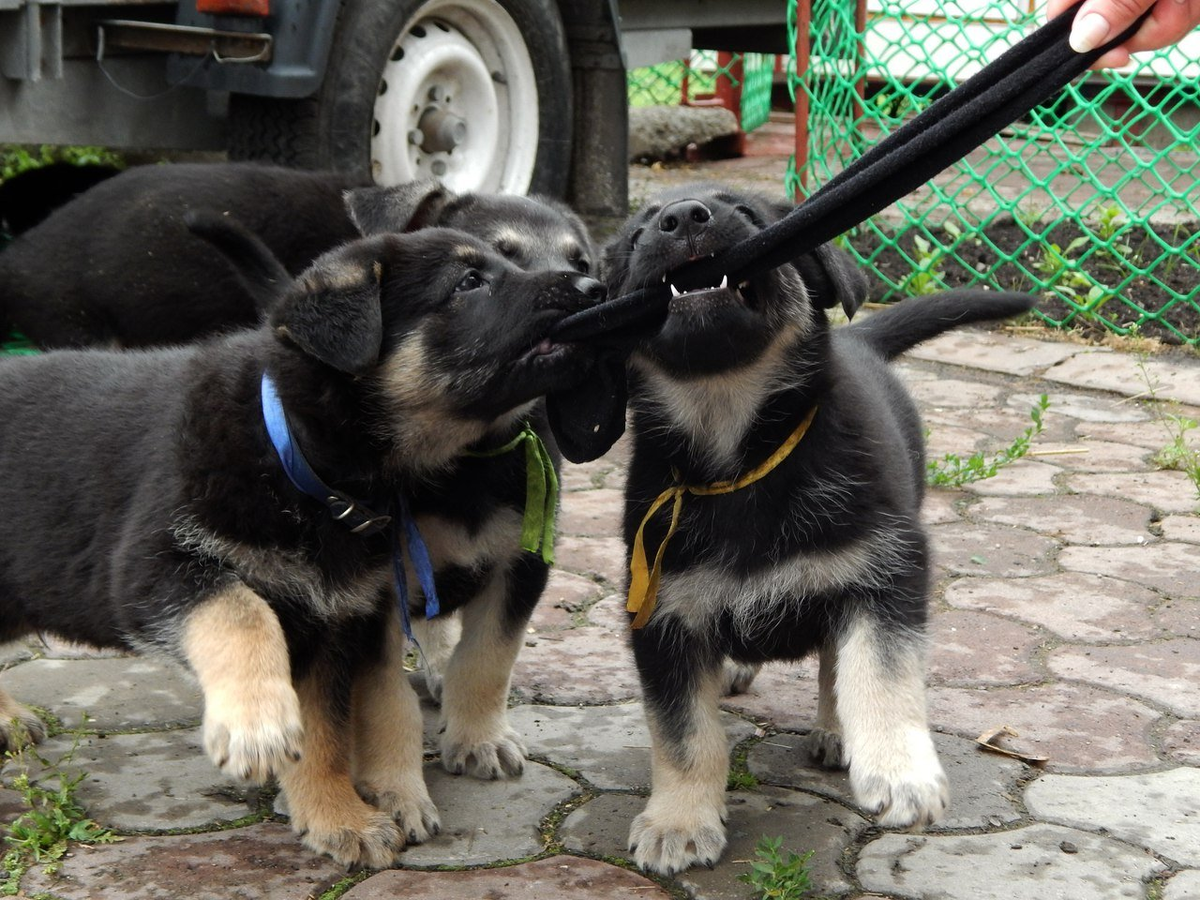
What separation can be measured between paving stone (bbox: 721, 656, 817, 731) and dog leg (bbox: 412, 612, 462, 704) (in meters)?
0.70

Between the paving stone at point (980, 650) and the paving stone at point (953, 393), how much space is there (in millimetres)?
1908

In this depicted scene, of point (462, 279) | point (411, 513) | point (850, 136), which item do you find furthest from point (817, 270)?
point (850, 136)

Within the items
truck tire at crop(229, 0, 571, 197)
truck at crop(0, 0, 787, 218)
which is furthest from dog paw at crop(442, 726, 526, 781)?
truck tire at crop(229, 0, 571, 197)

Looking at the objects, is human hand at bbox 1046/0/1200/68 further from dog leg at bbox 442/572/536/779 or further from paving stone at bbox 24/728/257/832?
paving stone at bbox 24/728/257/832

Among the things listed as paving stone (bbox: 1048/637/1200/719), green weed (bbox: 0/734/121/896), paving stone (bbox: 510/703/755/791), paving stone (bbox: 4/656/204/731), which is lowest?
paving stone (bbox: 4/656/204/731)

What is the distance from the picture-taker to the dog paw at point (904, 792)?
100 inches

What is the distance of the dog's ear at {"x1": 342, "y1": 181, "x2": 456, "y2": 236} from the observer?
4191mm

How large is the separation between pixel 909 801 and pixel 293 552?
1.20 m

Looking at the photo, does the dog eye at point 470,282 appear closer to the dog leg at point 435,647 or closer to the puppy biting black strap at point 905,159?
the puppy biting black strap at point 905,159

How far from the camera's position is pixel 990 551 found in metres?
4.37

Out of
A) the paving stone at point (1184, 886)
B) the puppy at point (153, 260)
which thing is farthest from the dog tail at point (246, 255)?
the paving stone at point (1184, 886)

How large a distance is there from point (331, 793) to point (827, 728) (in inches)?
42.0

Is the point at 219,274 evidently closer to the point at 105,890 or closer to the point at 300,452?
the point at 300,452

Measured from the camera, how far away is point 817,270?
301 centimetres
